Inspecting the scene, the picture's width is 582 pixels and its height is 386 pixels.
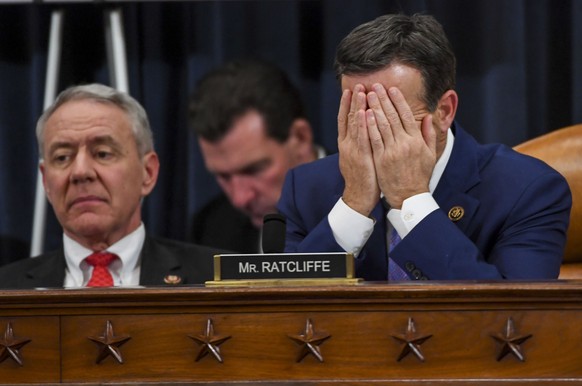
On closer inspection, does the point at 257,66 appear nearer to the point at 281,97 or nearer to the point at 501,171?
the point at 281,97

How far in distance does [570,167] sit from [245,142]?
1.17 metres

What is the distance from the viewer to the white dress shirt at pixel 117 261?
341cm

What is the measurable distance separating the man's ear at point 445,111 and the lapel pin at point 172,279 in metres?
0.98

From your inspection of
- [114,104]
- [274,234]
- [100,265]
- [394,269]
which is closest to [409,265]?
[394,269]

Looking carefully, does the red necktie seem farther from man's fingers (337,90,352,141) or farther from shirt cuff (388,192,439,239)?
shirt cuff (388,192,439,239)

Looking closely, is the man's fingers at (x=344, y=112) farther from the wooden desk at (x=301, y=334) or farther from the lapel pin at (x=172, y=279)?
the lapel pin at (x=172, y=279)

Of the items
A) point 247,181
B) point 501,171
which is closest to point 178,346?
point 501,171

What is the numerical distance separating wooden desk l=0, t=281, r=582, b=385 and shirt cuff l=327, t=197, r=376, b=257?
0.59m

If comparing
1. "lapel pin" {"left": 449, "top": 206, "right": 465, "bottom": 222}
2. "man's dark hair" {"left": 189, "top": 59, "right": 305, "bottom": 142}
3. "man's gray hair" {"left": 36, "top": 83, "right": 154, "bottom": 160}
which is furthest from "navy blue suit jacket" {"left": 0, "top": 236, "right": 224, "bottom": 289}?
"lapel pin" {"left": 449, "top": 206, "right": 465, "bottom": 222}

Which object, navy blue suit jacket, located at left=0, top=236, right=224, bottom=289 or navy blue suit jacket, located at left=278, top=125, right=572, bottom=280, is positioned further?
navy blue suit jacket, located at left=0, top=236, right=224, bottom=289

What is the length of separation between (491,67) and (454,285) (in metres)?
1.85

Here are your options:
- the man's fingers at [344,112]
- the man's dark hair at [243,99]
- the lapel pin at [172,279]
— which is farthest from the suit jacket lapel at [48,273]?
the man's fingers at [344,112]

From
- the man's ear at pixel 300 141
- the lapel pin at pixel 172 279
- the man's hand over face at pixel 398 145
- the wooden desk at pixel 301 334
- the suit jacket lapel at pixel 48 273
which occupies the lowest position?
the wooden desk at pixel 301 334

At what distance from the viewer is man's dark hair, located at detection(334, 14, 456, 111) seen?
256 centimetres
